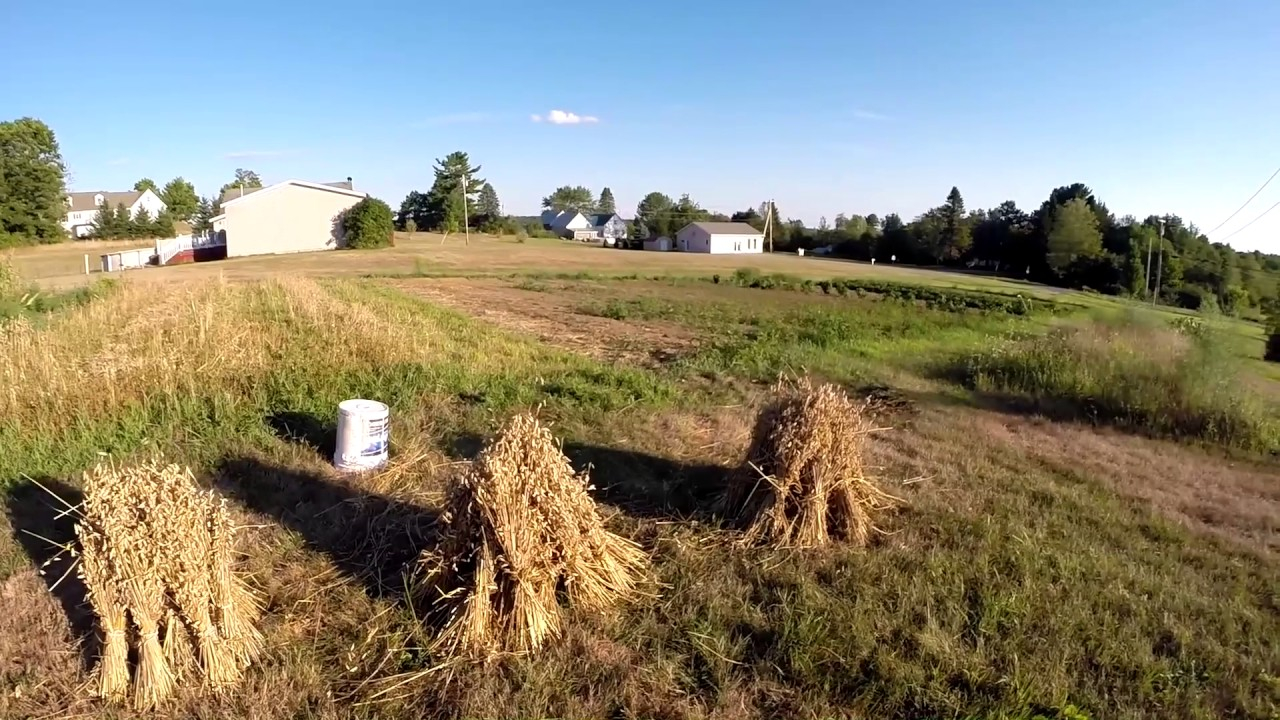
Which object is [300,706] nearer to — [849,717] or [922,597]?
[849,717]

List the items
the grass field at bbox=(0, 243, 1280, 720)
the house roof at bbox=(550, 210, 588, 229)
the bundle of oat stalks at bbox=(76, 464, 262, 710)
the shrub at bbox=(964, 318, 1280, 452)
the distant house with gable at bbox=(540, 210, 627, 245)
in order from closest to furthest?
the bundle of oat stalks at bbox=(76, 464, 262, 710) < the grass field at bbox=(0, 243, 1280, 720) < the shrub at bbox=(964, 318, 1280, 452) < the distant house with gable at bbox=(540, 210, 627, 245) < the house roof at bbox=(550, 210, 588, 229)

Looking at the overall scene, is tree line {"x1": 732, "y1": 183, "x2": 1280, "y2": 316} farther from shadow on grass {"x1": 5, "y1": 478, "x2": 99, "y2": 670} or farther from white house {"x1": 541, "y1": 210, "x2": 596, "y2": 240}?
white house {"x1": 541, "y1": 210, "x2": 596, "y2": 240}

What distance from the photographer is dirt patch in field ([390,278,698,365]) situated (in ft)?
38.5

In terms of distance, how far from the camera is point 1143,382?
782 centimetres

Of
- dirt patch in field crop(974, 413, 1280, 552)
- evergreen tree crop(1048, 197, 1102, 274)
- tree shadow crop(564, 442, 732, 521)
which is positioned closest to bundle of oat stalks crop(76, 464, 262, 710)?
tree shadow crop(564, 442, 732, 521)

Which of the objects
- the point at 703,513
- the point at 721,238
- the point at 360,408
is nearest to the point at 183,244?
the point at 721,238

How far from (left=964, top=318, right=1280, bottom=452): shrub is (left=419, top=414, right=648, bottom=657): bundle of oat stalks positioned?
21.5ft

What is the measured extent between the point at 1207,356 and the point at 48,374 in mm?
10867

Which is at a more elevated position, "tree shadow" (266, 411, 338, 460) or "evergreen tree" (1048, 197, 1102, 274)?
"evergreen tree" (1048, 197, 1102, 274)

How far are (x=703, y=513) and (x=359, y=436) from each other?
97.2 inches

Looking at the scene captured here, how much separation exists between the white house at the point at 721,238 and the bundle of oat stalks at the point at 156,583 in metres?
61.2

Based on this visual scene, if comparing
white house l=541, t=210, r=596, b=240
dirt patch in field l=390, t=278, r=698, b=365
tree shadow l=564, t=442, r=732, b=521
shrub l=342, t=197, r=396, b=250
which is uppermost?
white house l=541, t=210, r=596, b=240

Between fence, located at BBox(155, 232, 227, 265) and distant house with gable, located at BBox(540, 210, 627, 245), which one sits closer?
fence, located at BBox(155, 232, 227, 265)

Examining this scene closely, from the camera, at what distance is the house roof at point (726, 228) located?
64.9m
